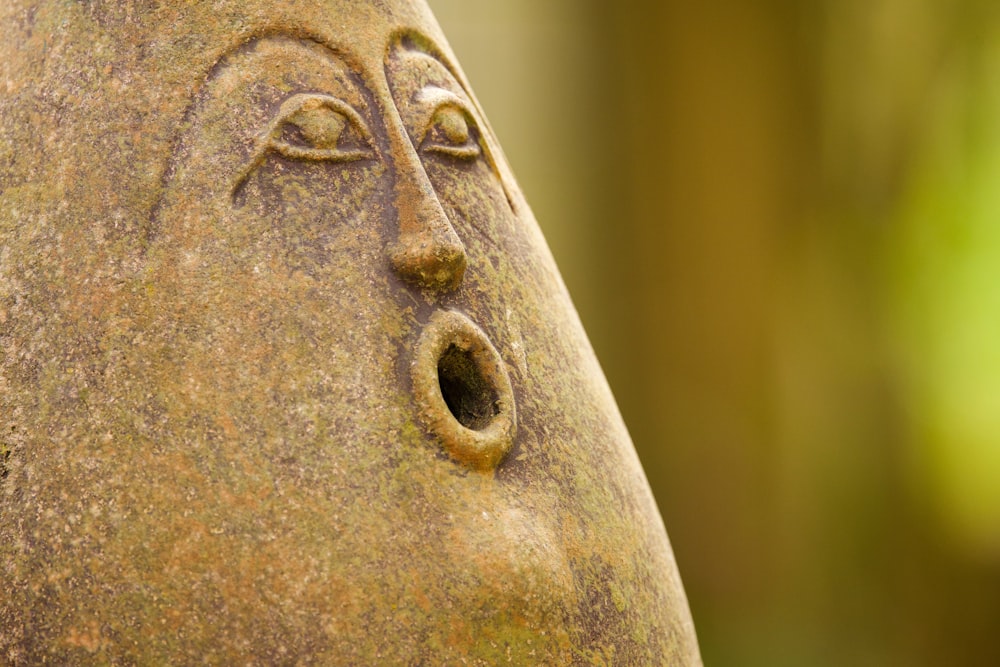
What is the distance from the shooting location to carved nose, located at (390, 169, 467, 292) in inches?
51.2

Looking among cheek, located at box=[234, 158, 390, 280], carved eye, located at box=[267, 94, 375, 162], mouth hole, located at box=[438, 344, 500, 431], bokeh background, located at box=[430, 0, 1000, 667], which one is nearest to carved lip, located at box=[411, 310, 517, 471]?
mouth hole, located at box=[438, 344, 500, 431]

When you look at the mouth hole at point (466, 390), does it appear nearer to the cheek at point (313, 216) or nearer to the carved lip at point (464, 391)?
the carved lip at point (464, 391)

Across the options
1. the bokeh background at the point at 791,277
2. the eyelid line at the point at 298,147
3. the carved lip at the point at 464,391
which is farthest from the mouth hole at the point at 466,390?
the bokeh background at the point at 791,277

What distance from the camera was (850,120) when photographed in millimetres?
3836

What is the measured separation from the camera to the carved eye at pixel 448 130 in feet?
4.66

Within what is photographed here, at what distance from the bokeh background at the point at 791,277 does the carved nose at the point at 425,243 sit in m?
2.75

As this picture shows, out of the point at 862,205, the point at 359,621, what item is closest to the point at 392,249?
the point at 359,621

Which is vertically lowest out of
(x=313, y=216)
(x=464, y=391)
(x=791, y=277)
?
(x=791, y=277)

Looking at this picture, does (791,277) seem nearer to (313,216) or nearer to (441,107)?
(441,107)

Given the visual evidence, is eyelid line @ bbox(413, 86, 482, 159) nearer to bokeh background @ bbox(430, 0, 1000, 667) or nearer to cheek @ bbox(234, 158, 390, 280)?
cheek @ bbox(234, 158, 390, 280)

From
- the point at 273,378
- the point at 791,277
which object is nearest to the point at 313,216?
the point at 273,378

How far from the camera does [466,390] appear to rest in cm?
137

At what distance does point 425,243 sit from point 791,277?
2.88 meters

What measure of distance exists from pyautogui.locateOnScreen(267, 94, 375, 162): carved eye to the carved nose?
7cm
